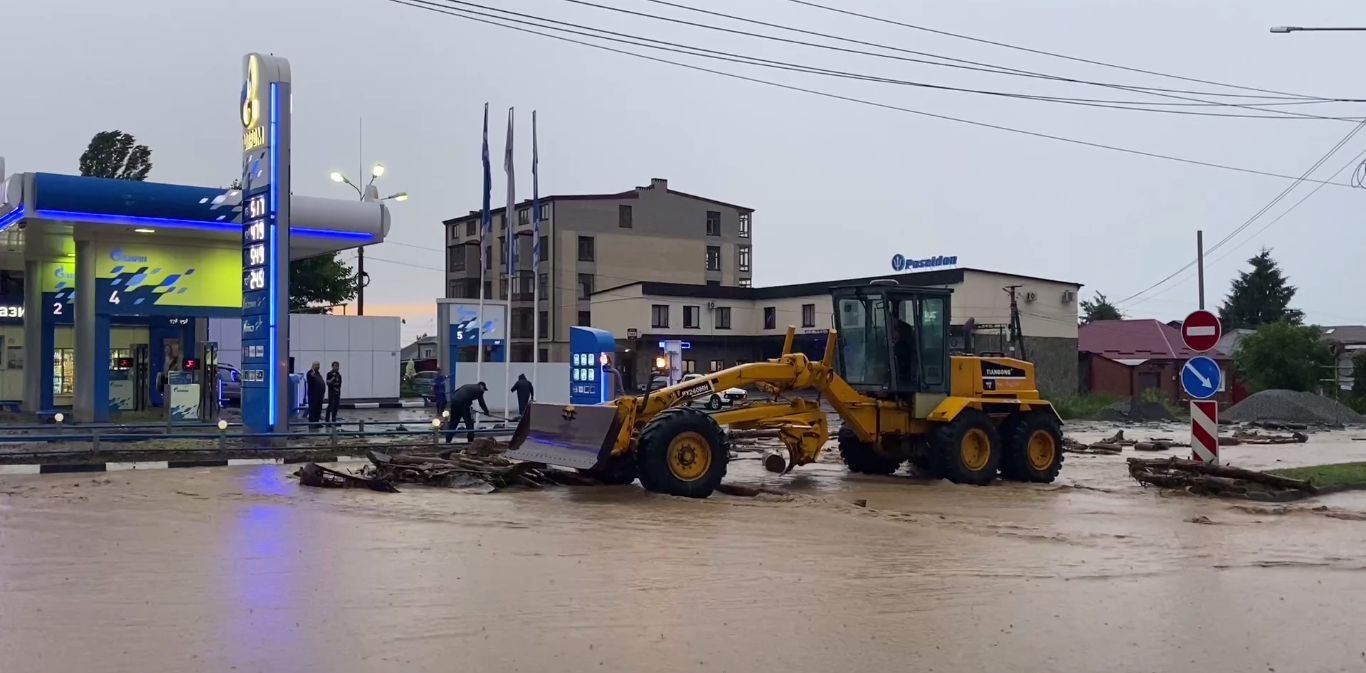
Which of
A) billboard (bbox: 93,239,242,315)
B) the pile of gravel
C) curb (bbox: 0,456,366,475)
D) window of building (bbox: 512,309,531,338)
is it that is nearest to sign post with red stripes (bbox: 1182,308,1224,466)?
curb (bbox: 0,456,366,475)

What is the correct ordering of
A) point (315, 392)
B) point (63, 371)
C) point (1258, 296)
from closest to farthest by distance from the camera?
point (315, 392) < point (63, 371) < point (1258, 296)

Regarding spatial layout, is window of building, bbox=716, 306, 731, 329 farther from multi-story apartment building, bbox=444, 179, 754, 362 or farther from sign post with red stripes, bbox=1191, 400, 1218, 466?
sign post with red stripes, bbox=1191, 400, 1218, 466

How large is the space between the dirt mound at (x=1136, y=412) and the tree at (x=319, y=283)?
141 ft

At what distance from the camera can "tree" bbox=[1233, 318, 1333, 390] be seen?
155ft

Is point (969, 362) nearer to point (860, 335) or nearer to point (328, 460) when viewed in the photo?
point (860, 335)

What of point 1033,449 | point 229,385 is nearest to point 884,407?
point 1033,449

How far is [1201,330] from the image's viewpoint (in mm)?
15922

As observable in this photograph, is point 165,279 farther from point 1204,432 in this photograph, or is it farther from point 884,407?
point 1204,432

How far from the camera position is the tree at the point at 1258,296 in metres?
86.1

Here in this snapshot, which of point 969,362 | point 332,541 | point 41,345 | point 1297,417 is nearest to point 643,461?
point 332,541

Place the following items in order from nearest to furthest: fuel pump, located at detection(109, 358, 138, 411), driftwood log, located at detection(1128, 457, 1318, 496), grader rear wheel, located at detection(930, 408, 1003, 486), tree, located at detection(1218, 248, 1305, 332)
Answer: driftwood log, located at detection(1128, 457, 1318, 496), grader rear wheel, located at detection(930, 408, 1003, 486), fuel pump, located at detection(109, 358, 138, 411), tree, located at detection(1218, 248, 1305, 332)

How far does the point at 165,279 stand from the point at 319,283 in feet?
131

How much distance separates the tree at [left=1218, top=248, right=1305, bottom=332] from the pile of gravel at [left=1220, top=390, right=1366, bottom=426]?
51.2 metres

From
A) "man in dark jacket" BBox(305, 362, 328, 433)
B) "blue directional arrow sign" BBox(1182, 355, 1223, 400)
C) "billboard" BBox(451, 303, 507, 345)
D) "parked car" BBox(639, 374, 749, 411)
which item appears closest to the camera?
Result: "parked car" BBox(639, 374, 749, 411)
